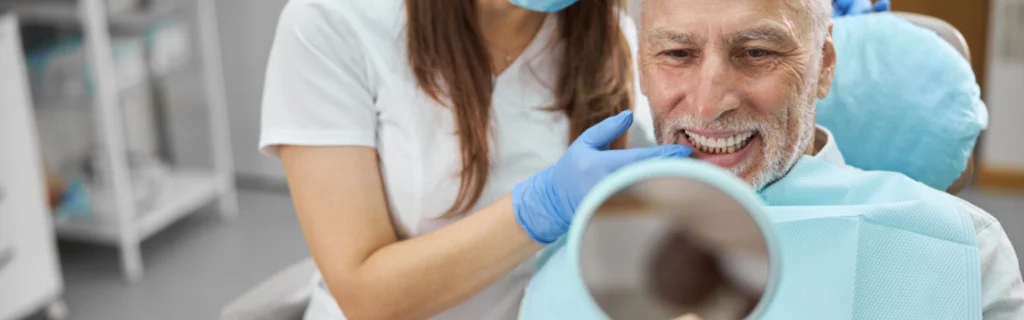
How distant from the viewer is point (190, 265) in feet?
9.89

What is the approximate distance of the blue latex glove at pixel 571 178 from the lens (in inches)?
40.4

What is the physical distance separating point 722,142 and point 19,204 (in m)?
1.98

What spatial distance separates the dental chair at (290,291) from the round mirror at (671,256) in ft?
2.34

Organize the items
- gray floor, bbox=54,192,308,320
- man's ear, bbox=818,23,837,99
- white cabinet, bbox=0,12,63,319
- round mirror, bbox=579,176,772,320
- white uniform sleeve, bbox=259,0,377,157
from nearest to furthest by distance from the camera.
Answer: round mirror, bbox=579,176,772,320
man's ear, bbox=818,23,837,99
white uniform sleeve, bbox=259,0,377,157
white cabinet, bbox=0,12,63,319
gray floor, bbox=54,192,308,320

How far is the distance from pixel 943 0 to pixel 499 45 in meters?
2.24

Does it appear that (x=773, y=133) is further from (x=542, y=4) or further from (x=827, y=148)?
(x=542, y=4)

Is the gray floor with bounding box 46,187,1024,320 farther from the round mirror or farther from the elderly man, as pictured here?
the round mirror

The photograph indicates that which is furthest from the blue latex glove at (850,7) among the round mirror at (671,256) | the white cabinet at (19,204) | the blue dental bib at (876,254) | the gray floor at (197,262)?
the white cabinet at (19,204)

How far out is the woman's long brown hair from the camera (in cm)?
132

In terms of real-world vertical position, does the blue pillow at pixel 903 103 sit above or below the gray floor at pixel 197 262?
above

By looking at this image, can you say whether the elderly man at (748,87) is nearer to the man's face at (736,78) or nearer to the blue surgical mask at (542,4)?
the man's face at (736,78)

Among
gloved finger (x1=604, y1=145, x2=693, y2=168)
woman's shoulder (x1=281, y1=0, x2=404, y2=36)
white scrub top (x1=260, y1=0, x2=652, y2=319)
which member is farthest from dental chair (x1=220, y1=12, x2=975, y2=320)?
gloved finger (x1=604, y1=145, x2=693, y2=168)

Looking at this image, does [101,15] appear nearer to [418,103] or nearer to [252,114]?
[252,114]

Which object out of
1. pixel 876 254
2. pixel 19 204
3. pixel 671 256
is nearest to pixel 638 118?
pixel 876 254
